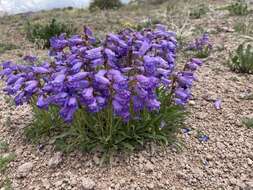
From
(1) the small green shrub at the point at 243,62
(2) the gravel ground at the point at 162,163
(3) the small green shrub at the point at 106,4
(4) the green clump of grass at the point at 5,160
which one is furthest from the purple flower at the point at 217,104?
(3) the small green shrub at the point at 106,4

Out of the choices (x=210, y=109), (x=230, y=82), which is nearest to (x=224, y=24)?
(x=230, y=82)

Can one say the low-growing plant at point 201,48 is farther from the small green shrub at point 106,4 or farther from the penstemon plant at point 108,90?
the small green shrub at point 106,4

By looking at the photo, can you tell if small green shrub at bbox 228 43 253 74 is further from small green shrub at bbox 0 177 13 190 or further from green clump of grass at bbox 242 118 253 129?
small green shrub at bbox 0 177 13 190

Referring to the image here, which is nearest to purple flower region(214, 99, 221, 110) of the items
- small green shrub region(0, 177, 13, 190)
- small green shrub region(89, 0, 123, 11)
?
small green shrub region(0, 177, 13, 190)

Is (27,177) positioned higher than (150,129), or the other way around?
(150,129)

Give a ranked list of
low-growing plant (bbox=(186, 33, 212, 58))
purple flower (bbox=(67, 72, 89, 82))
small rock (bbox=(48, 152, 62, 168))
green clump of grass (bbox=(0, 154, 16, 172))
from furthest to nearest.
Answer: low-growing plant (bbox=(186, 33, 212, 58)) < green clump of grass (bbox=(0, 154, 16, 172)) < small rock (bbox=(48, 152, 62, 168)) < purple flower (bbox=(67, 72, 89, 82))

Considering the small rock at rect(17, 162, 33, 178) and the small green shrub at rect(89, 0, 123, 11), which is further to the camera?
the small green shrub at rect(89, 0, 123, 11)

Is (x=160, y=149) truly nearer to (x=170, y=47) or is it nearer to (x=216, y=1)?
(x=170, y=47)

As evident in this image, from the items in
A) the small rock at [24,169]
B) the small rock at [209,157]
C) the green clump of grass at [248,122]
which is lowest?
the small rock at [24,169]
